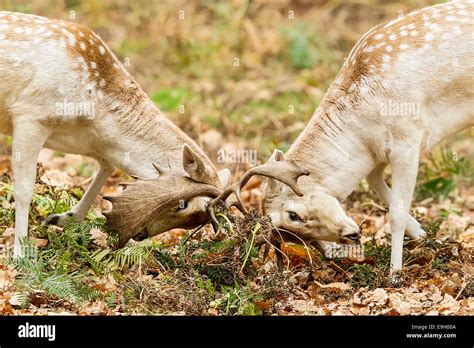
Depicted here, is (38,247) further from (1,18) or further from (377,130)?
(377,130)

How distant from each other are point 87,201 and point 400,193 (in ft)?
11.3

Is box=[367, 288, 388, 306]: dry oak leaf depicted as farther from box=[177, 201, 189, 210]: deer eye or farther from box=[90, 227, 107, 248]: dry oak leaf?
box=[90, 227, 107, 248]: dry oak leaf

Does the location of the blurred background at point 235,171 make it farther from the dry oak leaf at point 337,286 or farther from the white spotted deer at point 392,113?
the white spotted deer at point 392,113

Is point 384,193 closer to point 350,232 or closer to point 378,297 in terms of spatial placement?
point 350,232

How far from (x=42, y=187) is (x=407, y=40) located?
4405 millimetres

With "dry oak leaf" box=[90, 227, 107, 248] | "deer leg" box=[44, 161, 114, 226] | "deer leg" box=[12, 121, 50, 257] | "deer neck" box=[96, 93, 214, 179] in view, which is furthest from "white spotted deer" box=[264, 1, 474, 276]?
"deer leg" box=[12, 121, 50, 257]

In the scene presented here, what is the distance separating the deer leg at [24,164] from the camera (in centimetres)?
938

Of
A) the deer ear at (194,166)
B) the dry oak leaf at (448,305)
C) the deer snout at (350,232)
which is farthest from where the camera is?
the deer ear at (194,166)

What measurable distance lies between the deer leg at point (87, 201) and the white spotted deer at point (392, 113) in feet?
6.84

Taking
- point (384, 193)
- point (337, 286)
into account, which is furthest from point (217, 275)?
point (384, 193)

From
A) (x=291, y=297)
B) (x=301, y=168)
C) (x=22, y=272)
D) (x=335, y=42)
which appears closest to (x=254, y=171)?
(x=301, y=168)

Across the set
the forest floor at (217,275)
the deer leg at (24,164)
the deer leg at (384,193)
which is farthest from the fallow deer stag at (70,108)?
the deer leg at (384,193)

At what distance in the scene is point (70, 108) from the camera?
9.44 m

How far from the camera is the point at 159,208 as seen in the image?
891 centimetres
